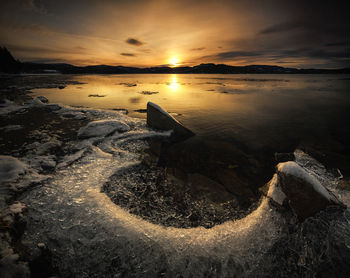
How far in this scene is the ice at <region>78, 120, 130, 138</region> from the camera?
7156 millimetres

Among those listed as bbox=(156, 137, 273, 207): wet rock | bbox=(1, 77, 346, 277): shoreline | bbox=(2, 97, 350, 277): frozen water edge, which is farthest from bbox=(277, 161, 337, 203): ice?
bbox=(156, 137, 273, 207): wet rock

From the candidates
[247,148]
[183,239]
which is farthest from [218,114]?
[183,239]

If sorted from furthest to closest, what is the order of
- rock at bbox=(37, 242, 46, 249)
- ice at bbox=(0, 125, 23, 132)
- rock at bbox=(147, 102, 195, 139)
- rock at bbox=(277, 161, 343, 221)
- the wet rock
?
rock at bbox=(147, 102, 195, 139)
ice at bbox=(0, 125, 23, 132)
the wet rock
rock at bbox=(277, 161, 343, 221)
rock at bbox=(37, 242, 46, 249)

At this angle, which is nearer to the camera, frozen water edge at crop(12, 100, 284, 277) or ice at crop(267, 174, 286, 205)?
frozen water edge at crop(12, 100, 284, 277)

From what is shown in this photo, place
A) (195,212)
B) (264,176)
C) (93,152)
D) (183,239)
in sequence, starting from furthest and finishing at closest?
(93,152) → (264,176) → (195,212) → (183,239)

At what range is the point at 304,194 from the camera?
10.8ft

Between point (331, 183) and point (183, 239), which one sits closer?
point (183, 239)

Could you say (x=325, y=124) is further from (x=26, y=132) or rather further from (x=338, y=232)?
(x=26, y=132)

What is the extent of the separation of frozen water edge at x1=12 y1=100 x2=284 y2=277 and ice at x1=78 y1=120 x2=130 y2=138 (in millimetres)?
3487

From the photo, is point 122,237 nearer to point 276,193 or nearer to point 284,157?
point 276,193

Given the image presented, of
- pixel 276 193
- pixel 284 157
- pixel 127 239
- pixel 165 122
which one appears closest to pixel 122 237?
pixel 127 239

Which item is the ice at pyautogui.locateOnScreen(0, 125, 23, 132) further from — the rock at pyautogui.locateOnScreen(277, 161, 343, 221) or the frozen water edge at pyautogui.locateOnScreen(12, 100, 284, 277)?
the rock at pyautogui.locateOnScreen(277, 161, 343, 221)

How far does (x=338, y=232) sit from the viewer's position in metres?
2.97

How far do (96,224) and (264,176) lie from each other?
A: 504 cm
